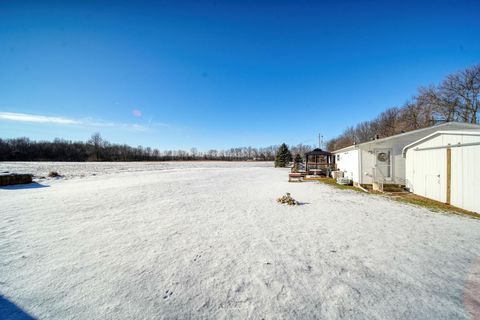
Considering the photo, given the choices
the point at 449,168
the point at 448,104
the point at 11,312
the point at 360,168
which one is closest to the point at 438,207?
the point at 449,168

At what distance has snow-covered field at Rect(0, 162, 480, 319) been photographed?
7.23 feet

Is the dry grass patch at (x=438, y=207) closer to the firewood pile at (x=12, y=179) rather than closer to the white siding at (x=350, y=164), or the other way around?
the white siding at (x=350, y=164)

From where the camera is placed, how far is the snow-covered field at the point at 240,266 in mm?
2203

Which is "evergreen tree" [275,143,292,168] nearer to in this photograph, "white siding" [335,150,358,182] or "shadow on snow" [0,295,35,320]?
"white siding" [335,150,358,182]

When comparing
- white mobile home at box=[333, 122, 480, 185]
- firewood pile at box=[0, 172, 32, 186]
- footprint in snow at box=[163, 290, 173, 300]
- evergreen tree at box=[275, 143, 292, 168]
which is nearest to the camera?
footprint in snow at box=[163, 290, 173, 300]

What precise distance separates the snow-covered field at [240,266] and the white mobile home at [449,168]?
5.65ft

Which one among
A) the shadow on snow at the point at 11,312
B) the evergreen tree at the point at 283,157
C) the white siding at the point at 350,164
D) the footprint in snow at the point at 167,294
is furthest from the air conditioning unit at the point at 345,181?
the evergreen tree at the point at 283,157

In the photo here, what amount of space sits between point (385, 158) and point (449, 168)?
4613 millimetres

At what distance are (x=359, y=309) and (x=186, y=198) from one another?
7226mm

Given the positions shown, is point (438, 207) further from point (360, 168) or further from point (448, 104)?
point (448, 104)

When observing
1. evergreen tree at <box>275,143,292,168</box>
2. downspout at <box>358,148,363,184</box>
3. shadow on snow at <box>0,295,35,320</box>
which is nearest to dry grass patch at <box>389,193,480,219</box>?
downspout at <box>358,148,363,184</box>

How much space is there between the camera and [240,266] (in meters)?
3.06

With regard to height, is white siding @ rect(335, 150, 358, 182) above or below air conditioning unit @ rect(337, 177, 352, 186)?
above

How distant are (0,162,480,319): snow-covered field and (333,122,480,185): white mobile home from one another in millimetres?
6121
